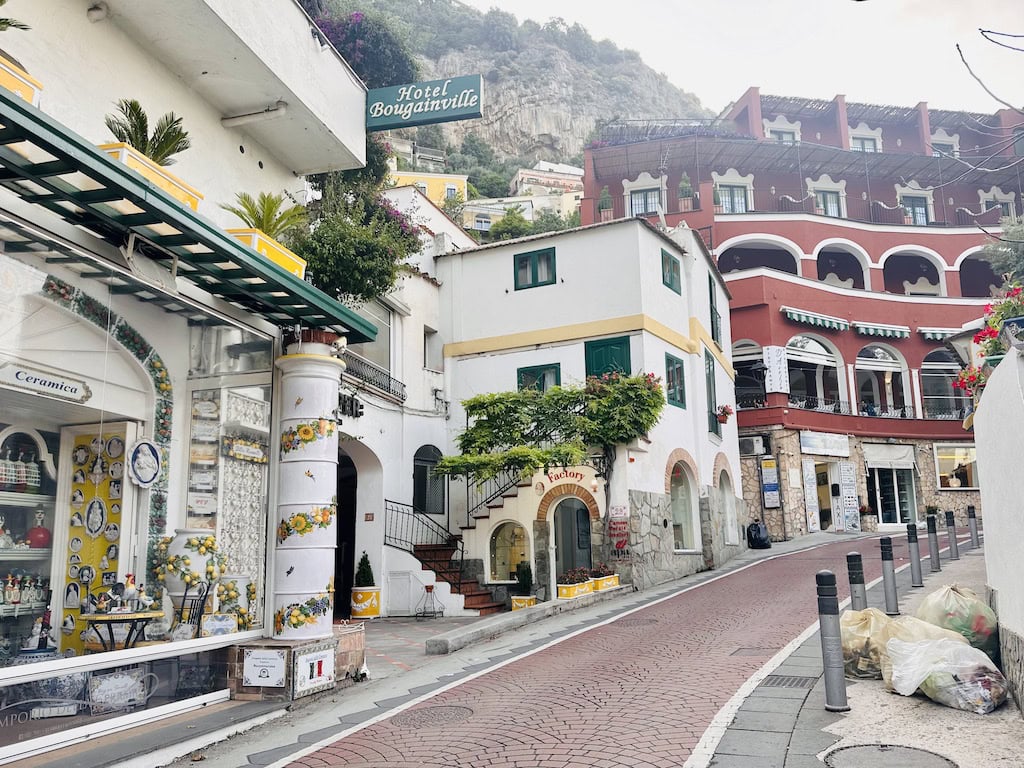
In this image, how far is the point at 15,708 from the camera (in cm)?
591

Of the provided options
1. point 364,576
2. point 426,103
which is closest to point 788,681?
point 426,103

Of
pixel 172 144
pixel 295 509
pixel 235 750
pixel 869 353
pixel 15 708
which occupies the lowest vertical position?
pixel 235 750

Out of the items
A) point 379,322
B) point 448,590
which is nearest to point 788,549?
point 448,590

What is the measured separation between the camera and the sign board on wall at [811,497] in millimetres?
30500

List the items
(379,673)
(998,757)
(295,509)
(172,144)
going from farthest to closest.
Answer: (379,673), (295,509), (172,144), (998,757)

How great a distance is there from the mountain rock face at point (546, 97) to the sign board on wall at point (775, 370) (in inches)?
2061

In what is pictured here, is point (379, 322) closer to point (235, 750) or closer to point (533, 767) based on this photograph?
point (235, 750)

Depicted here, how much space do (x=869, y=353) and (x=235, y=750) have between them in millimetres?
33341

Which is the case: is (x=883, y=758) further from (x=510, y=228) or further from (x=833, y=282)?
(x=510, y=228)

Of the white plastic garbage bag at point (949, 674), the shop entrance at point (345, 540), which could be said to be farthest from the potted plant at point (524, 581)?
the white plastic garbage bag at point (949, 674)

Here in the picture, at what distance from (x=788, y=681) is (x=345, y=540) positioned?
13.8m

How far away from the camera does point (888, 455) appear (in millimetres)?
33625

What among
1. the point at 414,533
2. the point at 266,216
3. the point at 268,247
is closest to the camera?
the point at 268,247

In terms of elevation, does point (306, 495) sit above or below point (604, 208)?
below
